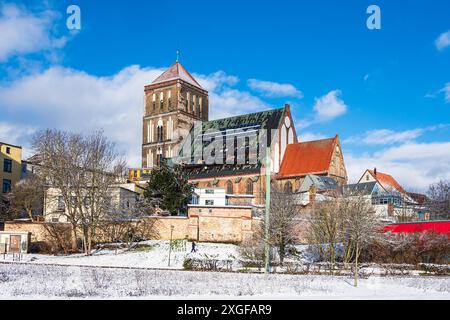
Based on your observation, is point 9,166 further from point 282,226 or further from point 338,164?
point 338,164

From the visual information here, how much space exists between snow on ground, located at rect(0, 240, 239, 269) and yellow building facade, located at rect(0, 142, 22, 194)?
938 inches

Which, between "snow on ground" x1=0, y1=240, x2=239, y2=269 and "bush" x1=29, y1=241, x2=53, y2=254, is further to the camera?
"bush" x1=29, y1=241, x2=53, y2=254

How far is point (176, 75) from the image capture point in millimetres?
96125

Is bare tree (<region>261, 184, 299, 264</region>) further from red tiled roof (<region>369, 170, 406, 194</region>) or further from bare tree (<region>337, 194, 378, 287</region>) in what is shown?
red tiled roof (<region>369, 170, 406, 194</region>)

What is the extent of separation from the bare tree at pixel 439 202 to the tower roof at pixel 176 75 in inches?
1794

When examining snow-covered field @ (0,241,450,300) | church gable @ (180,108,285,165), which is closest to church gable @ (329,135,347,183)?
church gable @ (180,108,285,165)

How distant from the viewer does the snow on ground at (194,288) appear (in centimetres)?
1877

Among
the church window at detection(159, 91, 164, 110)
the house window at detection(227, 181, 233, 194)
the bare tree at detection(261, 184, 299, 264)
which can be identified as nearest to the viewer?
the bare tree at detection(261, 184, 299, 264)

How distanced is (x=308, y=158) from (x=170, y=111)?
30847 mm

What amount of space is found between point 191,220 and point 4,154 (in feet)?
95.0

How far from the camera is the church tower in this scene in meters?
93.9

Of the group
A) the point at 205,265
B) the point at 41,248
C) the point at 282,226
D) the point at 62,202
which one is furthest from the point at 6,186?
the point at 282,226
